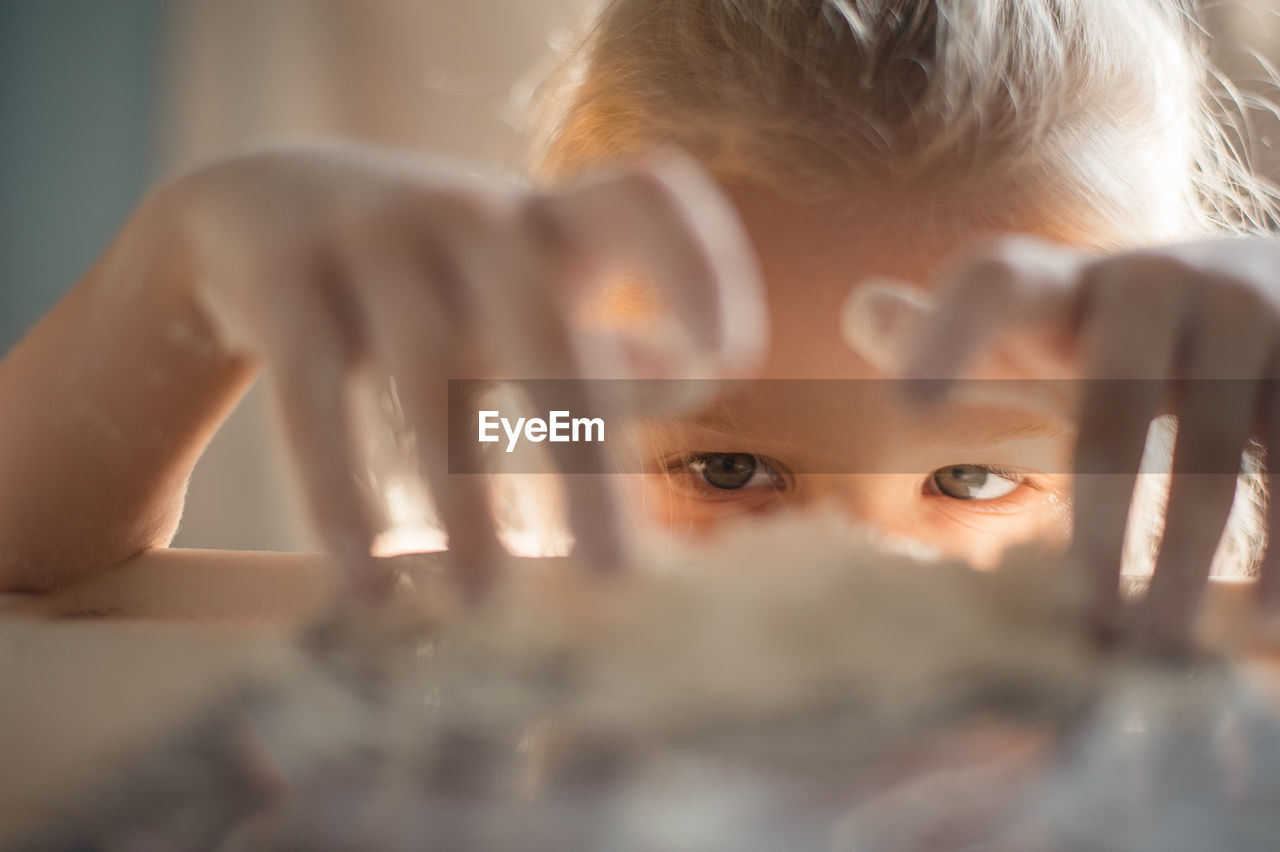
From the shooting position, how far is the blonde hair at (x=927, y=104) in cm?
46

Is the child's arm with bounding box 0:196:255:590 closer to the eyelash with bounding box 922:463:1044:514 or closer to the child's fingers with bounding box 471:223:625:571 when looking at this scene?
the child's fingers with bounding box 471:223:625:571

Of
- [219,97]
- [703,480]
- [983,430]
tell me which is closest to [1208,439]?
[983,430]

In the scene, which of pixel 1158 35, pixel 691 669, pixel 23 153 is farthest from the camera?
pixel 23 153

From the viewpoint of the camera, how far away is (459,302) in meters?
0.20

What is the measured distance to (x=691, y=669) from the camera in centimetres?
18

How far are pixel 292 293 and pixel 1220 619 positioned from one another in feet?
0.67

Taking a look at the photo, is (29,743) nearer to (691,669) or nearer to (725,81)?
(691,669)

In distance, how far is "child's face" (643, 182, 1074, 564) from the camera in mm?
421

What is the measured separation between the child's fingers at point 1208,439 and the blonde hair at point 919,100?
0.85 ft

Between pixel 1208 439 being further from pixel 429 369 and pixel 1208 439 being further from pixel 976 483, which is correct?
pixel 976 483

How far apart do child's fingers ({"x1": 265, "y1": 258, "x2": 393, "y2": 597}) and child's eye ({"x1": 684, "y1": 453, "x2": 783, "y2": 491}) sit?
0.32m

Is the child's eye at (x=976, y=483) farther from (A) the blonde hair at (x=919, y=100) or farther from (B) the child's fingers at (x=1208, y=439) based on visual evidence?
(B) the child's fingers at (x=1208, y=439)

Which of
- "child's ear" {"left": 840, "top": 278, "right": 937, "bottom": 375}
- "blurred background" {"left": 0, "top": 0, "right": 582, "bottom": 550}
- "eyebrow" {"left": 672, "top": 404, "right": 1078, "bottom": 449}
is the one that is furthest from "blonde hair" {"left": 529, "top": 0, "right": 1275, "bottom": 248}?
"blurred background" {"left": 0, "top": 0, "right": 582, "bottom": 550}

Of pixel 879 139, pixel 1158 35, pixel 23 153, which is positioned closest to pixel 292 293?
pixel 879 139
